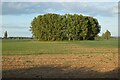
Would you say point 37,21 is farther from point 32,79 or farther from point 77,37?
point 32,79

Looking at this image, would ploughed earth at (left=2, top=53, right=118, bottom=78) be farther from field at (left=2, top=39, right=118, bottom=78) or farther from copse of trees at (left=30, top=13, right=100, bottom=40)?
copse of trees at (left=30, top=13, right=100, bottom=40)

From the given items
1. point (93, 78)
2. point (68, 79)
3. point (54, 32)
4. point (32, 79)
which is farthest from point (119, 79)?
point (54, 32)

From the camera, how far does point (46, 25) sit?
110m

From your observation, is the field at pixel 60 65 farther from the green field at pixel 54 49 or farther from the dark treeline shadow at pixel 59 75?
the green field at pixel 54 49

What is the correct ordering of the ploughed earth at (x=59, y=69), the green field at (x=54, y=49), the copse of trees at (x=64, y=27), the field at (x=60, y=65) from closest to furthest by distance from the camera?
the ploughed earth at (x=59, y=69)
the field at (x=60, y=65)
the green field at (x=54, y=49)
the copse of trees at (x=64, y=27)

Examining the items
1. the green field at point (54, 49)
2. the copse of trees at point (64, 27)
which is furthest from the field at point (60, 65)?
the copse of trees at point (64, 27)

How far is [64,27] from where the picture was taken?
4259 inches

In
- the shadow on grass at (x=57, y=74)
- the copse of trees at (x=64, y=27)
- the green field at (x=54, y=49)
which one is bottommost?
the shadow on grass at (x=57, y=74)

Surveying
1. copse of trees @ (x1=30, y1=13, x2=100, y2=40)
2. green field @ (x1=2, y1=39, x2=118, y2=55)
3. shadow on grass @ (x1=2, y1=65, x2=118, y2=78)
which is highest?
copse of trees @ (x1=30, y1=13, x2=100, y2=40)

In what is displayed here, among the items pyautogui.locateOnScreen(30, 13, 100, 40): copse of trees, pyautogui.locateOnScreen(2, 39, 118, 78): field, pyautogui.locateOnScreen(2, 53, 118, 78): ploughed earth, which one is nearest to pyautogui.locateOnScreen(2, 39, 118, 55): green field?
pyautogui.locateOnScreen(2, 39, 118, 78): field

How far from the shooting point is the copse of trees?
106375mm

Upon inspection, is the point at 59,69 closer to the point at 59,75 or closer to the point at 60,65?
Answer: the point at 60,65

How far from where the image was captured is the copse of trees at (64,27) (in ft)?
349

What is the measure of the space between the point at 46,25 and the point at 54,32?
5.62 m
